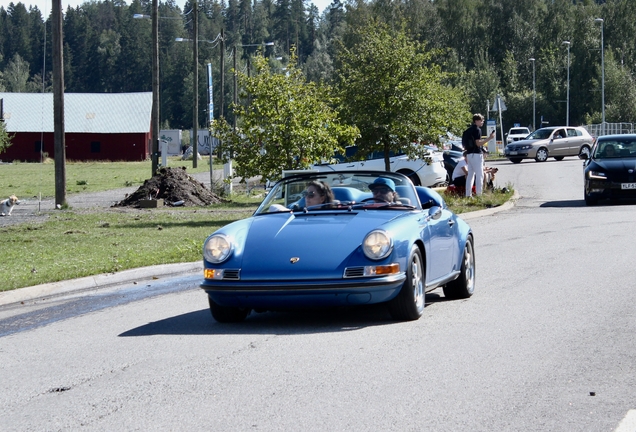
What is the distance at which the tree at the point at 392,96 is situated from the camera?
24.3 metres

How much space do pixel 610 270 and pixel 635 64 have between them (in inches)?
3739

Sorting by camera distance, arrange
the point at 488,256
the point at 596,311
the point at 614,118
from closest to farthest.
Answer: the point at 596,311 → the point at 488,256 → the point at 614,118

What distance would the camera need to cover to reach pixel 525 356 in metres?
6.94

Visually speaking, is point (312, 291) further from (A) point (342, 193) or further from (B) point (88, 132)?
(B) point (88, 132)

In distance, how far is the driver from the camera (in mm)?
9234

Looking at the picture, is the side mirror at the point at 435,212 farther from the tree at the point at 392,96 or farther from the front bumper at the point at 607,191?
the tree at the point at 392,96

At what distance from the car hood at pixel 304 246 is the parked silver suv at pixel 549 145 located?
42941 mm

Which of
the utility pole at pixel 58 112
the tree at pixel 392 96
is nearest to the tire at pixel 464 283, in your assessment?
the tree at pixel 392 96

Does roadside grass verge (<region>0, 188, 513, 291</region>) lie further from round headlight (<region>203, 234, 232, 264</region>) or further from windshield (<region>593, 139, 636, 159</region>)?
round headlight (<region>203, 234, 232, 264</region>)

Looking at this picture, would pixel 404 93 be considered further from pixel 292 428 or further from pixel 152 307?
pixel 292 428

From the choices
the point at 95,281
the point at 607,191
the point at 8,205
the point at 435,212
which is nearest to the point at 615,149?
the point at 607,191

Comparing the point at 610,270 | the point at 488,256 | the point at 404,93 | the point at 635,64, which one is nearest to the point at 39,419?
the point at 610,270

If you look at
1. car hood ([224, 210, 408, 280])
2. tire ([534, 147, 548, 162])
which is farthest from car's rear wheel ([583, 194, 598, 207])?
tire ([534, 147, 548, 162])

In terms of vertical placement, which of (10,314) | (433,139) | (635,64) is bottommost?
(10,314)
